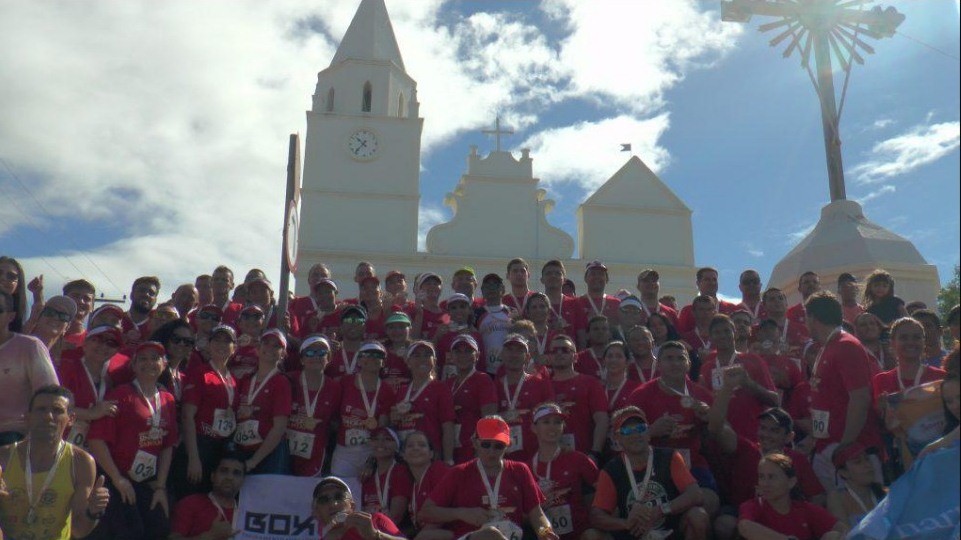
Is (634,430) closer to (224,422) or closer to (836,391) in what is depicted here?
(836,391)

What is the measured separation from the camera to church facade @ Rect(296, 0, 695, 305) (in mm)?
25844

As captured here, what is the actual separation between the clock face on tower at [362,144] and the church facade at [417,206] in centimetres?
3

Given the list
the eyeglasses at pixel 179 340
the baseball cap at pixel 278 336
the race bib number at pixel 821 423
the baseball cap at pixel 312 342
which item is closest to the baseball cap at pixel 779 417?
the race bib number at pixel 821 423

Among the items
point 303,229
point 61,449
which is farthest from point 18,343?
point 303,229

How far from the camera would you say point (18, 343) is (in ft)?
16.0

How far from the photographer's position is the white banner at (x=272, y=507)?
5973 millimetres

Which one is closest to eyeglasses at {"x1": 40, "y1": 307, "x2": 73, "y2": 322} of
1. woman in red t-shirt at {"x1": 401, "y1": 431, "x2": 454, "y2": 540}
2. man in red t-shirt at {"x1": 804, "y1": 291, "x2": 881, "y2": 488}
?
woman in red t-shirt at {"x1": 401, "y1": 431, "x2": 454, "y2": 540}

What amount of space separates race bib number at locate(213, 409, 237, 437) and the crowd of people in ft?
0.05

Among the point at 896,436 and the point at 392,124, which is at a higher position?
the point at 392,124

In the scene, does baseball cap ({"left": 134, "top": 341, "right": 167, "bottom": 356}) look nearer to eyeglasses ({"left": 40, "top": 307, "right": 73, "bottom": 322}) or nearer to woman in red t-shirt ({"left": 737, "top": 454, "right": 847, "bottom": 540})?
eyeglasses ({"left": 40, "top": 307, "right": 73, "bottom": 322})

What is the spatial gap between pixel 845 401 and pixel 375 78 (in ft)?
82.3

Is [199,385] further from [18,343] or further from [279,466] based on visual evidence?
[18,343]

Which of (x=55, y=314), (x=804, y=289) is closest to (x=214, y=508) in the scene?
(x=55, y=314)

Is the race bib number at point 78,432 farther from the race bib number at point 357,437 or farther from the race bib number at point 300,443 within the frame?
the race bib number at point 357,437
